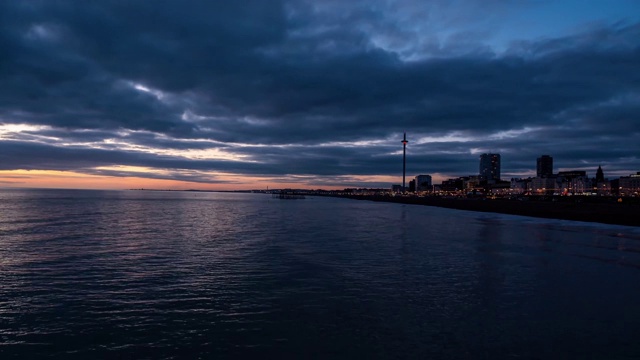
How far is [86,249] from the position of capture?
94.1 feet

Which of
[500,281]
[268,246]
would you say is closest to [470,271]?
[500,281]

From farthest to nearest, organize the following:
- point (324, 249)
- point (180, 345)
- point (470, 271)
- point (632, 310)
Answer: point (324, 249), point (470, 271), point (632, 310), point (180, 345)

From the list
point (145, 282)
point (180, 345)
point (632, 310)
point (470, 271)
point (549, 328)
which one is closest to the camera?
point (180, 345)

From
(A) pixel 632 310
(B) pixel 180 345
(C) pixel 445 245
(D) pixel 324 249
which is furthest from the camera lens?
(C) pixel 445 245

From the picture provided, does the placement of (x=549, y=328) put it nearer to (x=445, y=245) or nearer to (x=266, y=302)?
(x=266, y=302)

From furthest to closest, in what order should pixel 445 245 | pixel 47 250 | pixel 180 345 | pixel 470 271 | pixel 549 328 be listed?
pixel 445 245, pixel 47 250, pixel 470 271, pixel 549 328, pixel 180 345

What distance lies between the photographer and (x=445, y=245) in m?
33.7

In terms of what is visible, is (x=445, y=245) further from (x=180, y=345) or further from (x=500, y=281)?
(x=180, y=345)

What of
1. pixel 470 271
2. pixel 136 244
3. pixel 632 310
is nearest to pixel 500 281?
pixel 470 271

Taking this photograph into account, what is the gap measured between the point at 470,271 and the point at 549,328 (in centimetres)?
940

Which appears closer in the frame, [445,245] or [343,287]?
[343,287]

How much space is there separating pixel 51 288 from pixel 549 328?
1848cm

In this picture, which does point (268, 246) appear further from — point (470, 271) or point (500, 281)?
point (500, 281)

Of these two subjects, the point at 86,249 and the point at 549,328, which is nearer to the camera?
the point at 549,328
